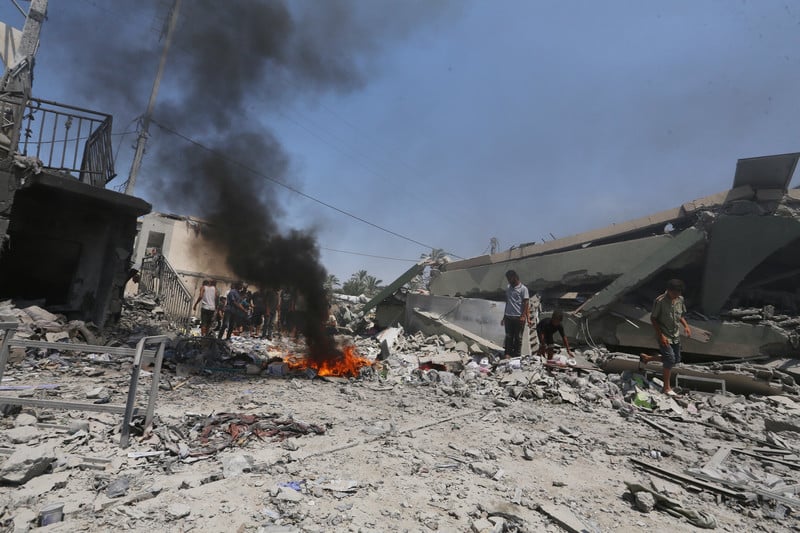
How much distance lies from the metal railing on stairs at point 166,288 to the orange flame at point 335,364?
5983 millimetres

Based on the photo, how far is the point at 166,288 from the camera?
1398cm

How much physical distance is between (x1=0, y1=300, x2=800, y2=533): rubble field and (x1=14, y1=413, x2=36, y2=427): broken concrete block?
0.07 ft

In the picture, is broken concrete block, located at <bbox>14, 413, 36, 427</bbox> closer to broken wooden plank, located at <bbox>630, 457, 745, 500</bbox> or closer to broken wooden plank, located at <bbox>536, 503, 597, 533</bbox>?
broken wooden plank, located at <bbox>536, 503, 597, 533</bbox>

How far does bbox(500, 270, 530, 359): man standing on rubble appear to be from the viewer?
314 inches

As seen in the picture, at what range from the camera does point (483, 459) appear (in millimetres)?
3605

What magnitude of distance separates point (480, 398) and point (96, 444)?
4.55 m

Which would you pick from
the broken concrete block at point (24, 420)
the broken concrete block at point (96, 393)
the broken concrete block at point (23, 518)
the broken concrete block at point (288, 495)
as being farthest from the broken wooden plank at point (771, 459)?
the broken concrete block at point (96, 393)

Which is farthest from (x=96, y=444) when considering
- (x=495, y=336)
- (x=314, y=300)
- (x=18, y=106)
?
(x=495, y=336)

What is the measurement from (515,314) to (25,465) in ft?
23.3

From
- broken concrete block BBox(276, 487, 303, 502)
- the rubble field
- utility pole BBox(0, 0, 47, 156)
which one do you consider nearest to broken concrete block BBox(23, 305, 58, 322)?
the rubble field

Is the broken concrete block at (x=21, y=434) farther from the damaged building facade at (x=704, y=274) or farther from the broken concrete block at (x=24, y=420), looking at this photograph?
the damaged building facade at (x=704, y=274)

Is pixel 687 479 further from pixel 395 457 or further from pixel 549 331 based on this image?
pixel 549 331

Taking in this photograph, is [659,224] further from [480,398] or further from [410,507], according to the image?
[410,507]

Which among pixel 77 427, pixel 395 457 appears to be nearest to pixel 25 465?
pixel 77 427
